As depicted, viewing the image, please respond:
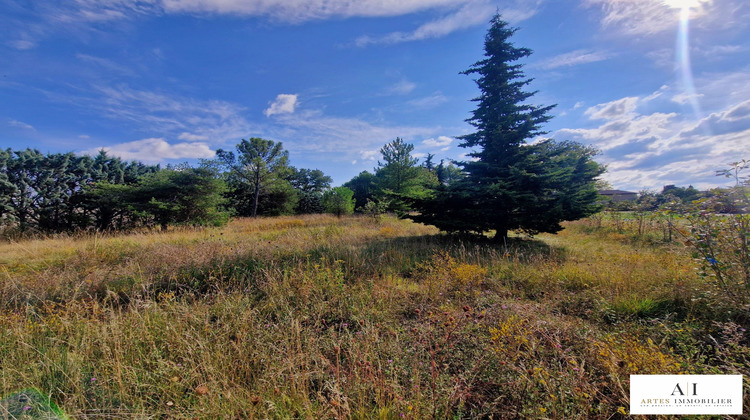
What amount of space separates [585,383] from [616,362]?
1.35ft

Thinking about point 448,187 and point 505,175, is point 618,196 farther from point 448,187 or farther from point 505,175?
point 448,187

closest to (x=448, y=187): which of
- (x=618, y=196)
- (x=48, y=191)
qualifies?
(x=48, y=191)

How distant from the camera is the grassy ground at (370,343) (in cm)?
165

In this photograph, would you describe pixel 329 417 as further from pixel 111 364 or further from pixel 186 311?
pixel 186 311

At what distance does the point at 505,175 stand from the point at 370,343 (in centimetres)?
702

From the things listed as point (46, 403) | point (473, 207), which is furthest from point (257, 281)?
point (473, 207)

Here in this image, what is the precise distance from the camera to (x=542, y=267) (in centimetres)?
458

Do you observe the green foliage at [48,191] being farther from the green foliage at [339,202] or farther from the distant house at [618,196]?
the distant house at [618,196]

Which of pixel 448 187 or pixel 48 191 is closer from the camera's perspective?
pixel 448 187

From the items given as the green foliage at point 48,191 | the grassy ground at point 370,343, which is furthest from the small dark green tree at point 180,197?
the grassy ground at point 370,343

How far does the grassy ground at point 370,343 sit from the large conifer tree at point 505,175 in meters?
2.52

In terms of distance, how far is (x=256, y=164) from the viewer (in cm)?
2139

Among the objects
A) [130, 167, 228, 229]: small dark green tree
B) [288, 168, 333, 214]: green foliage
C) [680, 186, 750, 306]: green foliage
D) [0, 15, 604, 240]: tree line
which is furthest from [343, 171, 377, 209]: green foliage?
[680, 186, 750, 306]: green foliage

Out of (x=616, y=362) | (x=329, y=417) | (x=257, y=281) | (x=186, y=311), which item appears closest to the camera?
(x=329, y=417)
